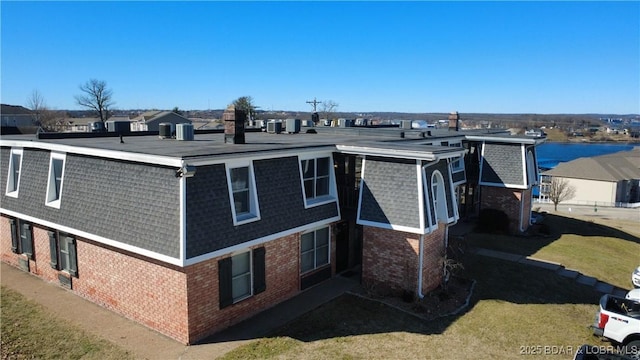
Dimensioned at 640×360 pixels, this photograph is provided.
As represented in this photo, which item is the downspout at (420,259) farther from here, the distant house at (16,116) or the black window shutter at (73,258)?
the distant house at (16,116)

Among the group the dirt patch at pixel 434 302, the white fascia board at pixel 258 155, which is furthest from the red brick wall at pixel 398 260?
the white fascia board at pixel 258 155

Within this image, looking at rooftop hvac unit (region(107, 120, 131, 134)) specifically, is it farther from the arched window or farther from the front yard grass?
the arched window

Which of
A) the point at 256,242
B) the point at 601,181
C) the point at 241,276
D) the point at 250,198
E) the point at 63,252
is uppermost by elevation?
the point at 250,198

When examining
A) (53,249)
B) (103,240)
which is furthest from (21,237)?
(103,240)

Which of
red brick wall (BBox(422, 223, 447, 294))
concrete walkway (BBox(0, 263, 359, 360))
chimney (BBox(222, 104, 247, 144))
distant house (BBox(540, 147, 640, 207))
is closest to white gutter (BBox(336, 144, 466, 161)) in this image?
red brick wall (BBox(422, 223, 447, 294))

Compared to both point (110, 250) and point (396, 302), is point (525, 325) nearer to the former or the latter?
point (396, 302)

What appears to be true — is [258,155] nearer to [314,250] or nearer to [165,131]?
[314,250]
